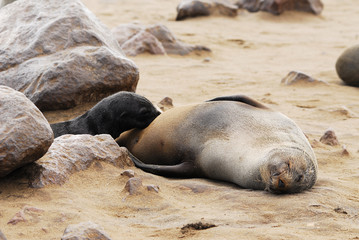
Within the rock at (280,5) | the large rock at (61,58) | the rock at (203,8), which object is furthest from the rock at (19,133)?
the rock at (280,5)

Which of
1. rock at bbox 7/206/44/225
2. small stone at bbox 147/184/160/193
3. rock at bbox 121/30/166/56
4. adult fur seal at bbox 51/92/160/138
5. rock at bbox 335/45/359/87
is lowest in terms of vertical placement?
rock at bbox 121/30/166/56

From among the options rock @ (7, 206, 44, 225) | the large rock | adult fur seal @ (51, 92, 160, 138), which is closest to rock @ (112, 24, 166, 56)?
the large rock

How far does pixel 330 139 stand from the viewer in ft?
18.5

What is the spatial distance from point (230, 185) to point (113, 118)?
1.34 metres

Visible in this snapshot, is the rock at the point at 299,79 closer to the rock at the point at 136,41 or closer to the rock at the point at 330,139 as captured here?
the rock at the point at 136,41

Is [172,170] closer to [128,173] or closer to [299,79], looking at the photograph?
[128,173]

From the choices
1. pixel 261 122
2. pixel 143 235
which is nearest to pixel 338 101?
pixel 261 122

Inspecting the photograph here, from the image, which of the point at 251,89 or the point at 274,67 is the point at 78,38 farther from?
the point at 274,67

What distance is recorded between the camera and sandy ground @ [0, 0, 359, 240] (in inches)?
130

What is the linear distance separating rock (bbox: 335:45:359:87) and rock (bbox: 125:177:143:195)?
17.2 ft

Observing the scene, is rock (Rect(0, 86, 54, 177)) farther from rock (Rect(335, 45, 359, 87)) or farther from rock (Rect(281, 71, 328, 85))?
rock (Rect(335, 45, 359, 87))

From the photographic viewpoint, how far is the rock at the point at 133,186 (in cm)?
381

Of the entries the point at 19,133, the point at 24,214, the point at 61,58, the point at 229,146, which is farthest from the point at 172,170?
the point at 61,58

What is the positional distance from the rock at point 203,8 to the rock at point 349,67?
5.23 m
